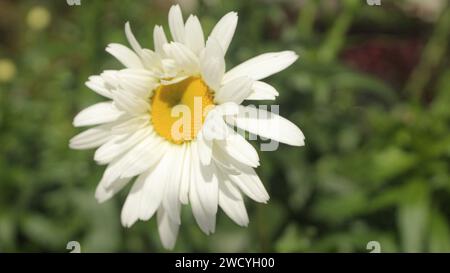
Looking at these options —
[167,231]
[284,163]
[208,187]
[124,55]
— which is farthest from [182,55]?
[284,163]

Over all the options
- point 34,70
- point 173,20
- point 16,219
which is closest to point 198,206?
point 173,20

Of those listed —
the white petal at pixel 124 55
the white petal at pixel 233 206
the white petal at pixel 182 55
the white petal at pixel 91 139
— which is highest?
the white petal at pixel 124 55

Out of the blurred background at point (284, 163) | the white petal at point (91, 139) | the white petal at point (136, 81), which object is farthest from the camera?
the blurred background at point (284, 163)

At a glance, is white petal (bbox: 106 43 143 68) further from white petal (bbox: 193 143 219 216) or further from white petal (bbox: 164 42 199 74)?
white petal (bbox: 193 143 219 216)

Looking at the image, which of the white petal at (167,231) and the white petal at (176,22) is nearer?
the white petal at (176,22)

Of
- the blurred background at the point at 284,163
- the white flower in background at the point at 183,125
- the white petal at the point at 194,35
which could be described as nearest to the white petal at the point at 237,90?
the white flower in background at the point at 183,125

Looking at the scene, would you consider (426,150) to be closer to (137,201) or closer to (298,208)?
(298,208)

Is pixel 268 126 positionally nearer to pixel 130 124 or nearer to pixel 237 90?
pixel 237 90

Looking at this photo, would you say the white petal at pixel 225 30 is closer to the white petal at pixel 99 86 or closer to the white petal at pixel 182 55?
the white petal at pixel 182 55
